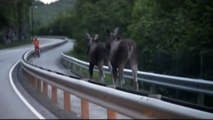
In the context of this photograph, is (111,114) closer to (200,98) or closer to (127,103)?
(127,103)

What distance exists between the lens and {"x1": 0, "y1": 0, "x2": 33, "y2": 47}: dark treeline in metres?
88.1

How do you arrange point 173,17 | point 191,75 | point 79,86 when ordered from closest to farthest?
point 79,86
point 191,75
point 173,17

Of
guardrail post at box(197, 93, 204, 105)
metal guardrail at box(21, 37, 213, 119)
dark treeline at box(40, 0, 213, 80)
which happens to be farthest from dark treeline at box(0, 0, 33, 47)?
metal guardrail at box(21, 37, 213, 119)

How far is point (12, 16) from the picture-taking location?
9825 cm

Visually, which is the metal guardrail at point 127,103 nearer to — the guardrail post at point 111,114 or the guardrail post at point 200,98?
the guardrail post at point 111,114

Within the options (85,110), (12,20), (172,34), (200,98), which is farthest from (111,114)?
(12,20)

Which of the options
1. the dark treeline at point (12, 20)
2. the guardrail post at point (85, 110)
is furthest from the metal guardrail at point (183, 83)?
the dark treeline at point (12, 20)

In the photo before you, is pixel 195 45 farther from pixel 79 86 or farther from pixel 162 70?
pixel 79 86

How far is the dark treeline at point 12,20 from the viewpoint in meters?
88.1

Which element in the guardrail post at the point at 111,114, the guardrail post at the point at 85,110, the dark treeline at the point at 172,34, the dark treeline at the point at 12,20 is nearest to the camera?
the guardrail post at the point at 111,114

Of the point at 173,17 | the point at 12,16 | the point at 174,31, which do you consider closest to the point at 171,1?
the point at 173,17

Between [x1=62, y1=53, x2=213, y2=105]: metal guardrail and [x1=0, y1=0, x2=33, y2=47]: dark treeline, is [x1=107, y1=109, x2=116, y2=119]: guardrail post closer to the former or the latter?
[x1=62, y1=53, x2=213, y2=105]: metal guardrail

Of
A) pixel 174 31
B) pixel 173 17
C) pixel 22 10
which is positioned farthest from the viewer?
pixel 22 10

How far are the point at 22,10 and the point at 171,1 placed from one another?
83.4 meters
